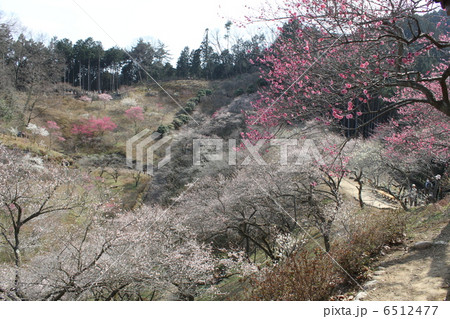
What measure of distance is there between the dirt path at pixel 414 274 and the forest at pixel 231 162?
14 centimetres

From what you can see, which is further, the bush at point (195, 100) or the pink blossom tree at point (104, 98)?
the bush at point (195, 100)

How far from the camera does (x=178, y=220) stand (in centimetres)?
1140

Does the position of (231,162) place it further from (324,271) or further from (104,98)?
(104,98)

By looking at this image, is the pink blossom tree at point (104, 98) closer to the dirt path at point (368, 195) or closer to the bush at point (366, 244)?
the dirt path at point (368, 195)

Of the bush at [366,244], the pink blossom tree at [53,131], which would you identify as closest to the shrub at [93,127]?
the pink blossom tree at [53,131]

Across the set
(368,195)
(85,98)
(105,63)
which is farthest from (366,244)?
(105,63)

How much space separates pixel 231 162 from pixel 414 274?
13114 mm

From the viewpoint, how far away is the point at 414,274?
177 inches

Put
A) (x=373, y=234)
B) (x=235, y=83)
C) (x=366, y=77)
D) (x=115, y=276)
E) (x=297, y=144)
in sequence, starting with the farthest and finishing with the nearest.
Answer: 1. (x=235, y=83)
2. (x=297, y=144)
3. (x=115, y=276)
4. (x=373, y=234)
5. (x=366, y=77)

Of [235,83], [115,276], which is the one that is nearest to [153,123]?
[235,83]

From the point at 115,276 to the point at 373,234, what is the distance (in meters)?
A: 5.29

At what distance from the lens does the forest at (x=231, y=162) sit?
14.9 ft

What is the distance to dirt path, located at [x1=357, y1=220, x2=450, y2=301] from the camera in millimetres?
3961

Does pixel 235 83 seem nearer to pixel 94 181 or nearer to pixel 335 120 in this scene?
pixel 94 181
